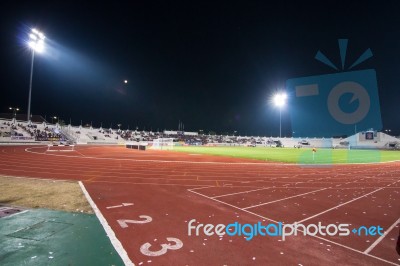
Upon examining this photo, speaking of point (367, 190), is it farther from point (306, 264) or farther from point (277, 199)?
point (306, 264)

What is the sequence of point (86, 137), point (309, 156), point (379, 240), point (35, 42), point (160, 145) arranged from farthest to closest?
1. point (86, 137)
2. point (160, 145)
3. point (35, 42)
4. point (309, 156)
5. point (379, 240)

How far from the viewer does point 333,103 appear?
44781mm

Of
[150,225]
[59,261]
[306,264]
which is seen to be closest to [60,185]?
[150,225]

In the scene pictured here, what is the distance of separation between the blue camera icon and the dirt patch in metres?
38.0

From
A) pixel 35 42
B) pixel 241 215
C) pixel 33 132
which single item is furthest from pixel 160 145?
pixel 241 215

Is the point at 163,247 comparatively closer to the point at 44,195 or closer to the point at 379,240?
the point at 379,240

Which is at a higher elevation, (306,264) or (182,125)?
(182,125)

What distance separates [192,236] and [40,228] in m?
3.32

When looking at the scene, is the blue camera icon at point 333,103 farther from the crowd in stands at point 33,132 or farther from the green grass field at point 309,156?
the crowd in stands at point 33,132

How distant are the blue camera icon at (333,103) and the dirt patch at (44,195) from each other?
38022 millimetres

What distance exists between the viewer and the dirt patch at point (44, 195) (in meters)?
7.09

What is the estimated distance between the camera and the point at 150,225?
5.71 metres

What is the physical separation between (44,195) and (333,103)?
47.6 m

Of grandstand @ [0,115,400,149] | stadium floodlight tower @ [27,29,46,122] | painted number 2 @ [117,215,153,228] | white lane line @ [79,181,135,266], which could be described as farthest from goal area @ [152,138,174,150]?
painted number 2 @ [117,215,153,228]
